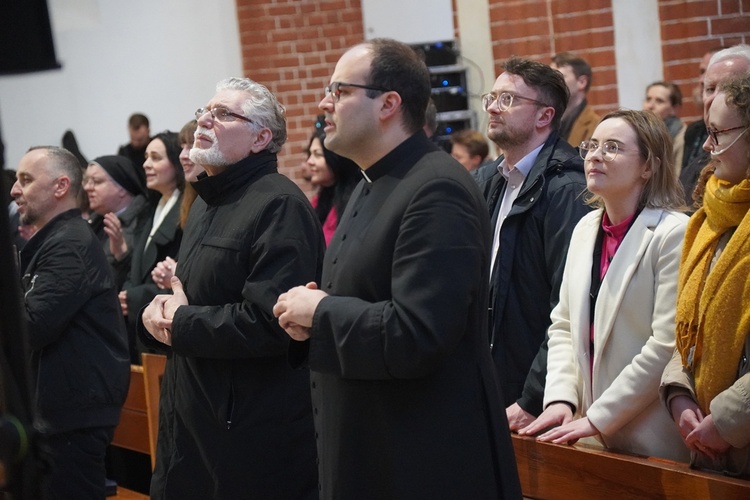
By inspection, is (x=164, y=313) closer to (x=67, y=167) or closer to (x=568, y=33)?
(x=67, y=167)

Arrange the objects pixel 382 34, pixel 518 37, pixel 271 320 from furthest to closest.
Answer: pixel 382 34 → pixel 518 37 → pixel 271 320

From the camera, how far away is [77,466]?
3.86 metres

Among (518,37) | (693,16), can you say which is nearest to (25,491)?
(693,16)

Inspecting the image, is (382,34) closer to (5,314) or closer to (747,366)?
(747,366)

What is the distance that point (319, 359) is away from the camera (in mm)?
2307

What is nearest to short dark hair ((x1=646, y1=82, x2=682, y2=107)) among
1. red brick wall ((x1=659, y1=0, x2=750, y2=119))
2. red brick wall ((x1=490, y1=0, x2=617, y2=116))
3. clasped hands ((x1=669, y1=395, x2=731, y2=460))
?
red brick wall ((x1=659, y1=0, x2=750, y2=119))

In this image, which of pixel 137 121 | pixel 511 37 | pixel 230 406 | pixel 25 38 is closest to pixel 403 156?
pixel 230 406

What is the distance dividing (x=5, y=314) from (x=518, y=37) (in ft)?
19.1

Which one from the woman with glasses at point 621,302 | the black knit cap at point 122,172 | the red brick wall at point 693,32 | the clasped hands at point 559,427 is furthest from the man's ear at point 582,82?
the clasped hands at point 559,427

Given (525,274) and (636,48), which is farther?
(636,48)

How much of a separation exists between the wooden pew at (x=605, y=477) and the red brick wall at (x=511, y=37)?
150 inches

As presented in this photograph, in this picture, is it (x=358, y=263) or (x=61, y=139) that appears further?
(x=61, y=139)

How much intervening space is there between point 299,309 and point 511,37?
16.4 feet

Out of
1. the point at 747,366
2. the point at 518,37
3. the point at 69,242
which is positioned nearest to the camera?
the point at 747,366
